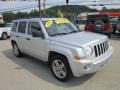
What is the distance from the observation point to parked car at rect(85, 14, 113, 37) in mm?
14188

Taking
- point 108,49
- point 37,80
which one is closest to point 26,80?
point 37,80

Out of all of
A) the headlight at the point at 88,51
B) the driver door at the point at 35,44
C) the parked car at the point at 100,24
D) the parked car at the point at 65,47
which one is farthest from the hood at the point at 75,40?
the parked car at the point at 100,24

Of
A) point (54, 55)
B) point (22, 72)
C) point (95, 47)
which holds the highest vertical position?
point (95, 47)

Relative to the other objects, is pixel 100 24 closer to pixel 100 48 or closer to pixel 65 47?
pixel 100 48

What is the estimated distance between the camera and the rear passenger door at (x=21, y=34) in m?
7.45

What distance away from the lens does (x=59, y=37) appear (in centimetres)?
568

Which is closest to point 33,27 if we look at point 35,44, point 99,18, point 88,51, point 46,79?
point 35,44

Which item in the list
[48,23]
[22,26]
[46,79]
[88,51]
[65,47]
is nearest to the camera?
[88,51]

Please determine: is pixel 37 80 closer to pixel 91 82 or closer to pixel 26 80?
pixel 26 80

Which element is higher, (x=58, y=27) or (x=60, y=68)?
(x=58, y=27)

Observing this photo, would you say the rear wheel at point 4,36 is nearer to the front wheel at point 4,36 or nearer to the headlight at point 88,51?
the front wheel at point 4,36

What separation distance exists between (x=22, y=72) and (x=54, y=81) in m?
1.47

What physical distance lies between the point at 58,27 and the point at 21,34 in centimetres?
202

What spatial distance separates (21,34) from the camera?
299 inches
